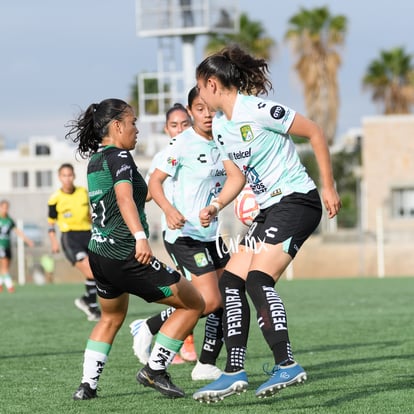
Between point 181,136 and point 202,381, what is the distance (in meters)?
1.90

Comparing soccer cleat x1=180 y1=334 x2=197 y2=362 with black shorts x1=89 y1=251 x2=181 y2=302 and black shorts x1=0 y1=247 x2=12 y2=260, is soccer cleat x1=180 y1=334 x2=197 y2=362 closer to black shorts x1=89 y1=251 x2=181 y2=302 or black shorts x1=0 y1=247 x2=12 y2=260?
black shorts x1=89 y1=251 x2=181 y2=302

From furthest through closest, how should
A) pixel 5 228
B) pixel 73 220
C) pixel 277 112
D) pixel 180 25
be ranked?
pixel 180 25, pixel 5 228, pixel 73 220, pixel 277 112

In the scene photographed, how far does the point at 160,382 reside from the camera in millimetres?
7141

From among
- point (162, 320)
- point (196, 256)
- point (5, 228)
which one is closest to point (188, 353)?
point (162, 320)

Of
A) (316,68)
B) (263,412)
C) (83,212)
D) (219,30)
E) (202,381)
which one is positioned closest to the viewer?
(263,412)

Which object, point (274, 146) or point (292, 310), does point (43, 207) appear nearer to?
point (292, 310)

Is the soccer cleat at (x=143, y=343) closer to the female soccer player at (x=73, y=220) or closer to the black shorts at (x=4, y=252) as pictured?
the female soccer player at (x=73, y=220)

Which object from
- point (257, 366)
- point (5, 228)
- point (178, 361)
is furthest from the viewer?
point (5, 228)

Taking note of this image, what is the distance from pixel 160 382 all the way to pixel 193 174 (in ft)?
6.36

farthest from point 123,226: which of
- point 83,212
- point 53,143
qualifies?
point 53,143

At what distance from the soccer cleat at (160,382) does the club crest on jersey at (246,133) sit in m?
1.68

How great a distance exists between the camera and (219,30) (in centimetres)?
5291

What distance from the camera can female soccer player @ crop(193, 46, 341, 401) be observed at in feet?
21.3

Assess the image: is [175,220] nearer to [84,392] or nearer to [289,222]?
[289,222]
